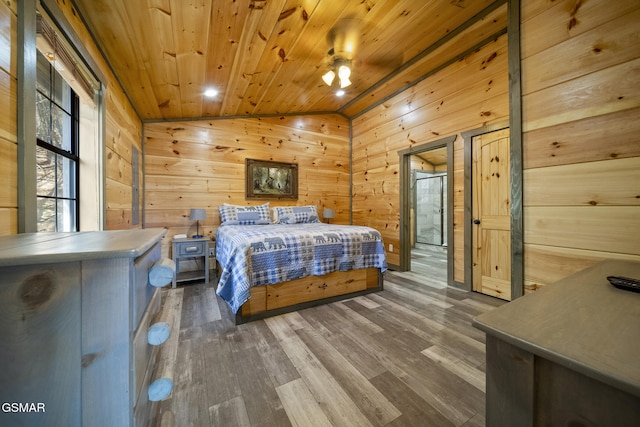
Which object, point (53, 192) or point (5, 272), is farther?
point (53, 192)

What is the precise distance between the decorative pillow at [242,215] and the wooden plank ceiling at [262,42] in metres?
1.48

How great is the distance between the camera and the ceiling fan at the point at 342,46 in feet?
→ 7.13

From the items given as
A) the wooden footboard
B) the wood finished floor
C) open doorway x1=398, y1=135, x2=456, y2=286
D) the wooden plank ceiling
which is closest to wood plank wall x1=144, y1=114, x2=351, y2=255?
the wooden plank ceiling

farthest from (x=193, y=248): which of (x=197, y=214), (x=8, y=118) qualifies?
(x=8, y=118)

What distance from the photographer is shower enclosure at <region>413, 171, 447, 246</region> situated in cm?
594

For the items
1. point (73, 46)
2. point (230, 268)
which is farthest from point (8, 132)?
point (230, 268)

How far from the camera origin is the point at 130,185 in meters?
2.77

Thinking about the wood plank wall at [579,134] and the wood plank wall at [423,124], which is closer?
the wood plank wall at [579,134]

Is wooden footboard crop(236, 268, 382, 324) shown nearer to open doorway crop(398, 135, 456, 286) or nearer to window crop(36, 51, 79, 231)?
window crop(36, 51, 79, 231)

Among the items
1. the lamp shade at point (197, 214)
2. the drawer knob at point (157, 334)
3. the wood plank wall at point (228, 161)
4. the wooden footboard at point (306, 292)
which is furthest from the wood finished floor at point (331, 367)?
the wood plank wall at point (228, 161)

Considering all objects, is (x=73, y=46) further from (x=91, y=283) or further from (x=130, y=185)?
(x=91, y=283)

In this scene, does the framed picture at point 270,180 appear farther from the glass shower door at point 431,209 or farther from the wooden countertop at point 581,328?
the wooden countertop at point 581,328

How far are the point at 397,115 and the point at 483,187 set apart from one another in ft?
5.67

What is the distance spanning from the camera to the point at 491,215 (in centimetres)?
275
